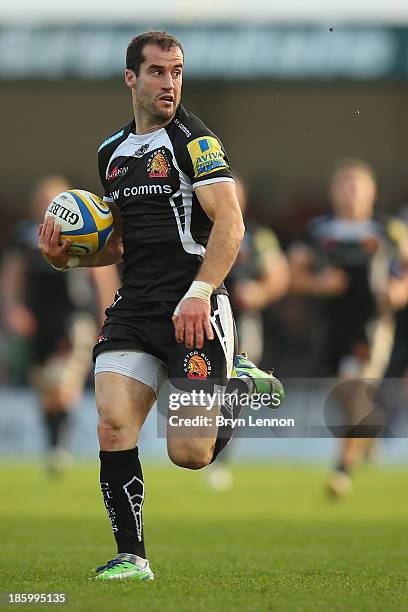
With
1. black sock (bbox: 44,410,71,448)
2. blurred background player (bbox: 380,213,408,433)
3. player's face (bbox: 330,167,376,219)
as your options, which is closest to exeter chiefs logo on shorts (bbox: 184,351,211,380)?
blurred background player (bbox: 380,213,408,433)

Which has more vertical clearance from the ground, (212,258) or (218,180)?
(218,180)

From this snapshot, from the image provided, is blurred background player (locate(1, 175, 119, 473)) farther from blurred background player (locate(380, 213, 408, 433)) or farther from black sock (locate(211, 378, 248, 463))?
black sock (locate(211, 378, 248, 463))

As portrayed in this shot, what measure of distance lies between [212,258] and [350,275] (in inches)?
285

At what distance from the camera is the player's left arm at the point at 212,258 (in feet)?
22.2

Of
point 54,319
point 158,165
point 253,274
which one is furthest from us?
point 54,319

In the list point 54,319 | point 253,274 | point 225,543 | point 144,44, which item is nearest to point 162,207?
point 144,44

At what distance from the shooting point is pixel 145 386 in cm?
700

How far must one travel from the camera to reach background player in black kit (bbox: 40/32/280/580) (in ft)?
22.5

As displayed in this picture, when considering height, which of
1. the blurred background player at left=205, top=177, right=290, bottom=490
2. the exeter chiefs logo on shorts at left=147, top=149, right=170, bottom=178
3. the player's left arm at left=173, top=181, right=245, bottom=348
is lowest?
the player's left arm at left=173, top=181, right=245, bottom=348

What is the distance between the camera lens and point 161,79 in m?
7.04

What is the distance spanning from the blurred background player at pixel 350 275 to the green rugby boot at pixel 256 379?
19.6 feet

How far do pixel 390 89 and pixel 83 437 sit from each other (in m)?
13.4

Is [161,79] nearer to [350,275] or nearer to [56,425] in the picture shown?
[350,275]

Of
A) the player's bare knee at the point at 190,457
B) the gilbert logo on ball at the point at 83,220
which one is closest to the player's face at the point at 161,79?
the gilbert logo on ball at the point at 83,220
